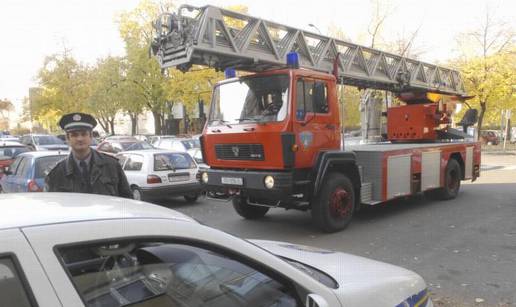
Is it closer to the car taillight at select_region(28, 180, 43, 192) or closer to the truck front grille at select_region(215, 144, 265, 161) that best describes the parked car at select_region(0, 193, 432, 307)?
the truck front grille at select_region(215, 144, 265, 161)

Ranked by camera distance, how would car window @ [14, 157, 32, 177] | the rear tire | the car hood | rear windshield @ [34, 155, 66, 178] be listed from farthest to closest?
the rear tire → car window @ [14, 157, 32, 177] → rear windshield @ [34, 155, 66, 178] → the car hood

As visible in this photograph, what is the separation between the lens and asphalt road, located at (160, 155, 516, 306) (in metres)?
4.87

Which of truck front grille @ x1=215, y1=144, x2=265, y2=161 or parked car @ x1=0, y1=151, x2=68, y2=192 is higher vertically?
truck front grille @ x1=215, y1=144, x2=265, y2=161

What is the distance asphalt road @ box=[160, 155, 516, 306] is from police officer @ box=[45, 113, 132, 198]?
2.05 metres

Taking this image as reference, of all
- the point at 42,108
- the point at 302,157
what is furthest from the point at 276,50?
the point at 42,108

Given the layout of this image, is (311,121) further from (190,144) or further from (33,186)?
(190,144)

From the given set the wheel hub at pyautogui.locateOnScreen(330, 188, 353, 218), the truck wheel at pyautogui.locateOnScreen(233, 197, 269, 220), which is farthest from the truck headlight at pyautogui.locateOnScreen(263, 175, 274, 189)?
the truck wheel at pyautogui.locateOnScreen(233, 197, 269, 220)

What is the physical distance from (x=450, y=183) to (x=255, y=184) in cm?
608

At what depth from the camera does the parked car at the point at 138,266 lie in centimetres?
138

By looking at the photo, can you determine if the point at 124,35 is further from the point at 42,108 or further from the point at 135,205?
the point at 135,205

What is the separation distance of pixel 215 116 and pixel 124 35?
29450 mm

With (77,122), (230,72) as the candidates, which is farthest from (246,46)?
(77,122)

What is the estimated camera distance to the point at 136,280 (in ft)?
6.11

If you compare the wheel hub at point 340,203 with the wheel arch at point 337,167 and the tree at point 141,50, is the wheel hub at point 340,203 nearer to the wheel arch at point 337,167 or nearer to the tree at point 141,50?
the wheel arch at point 337,167
